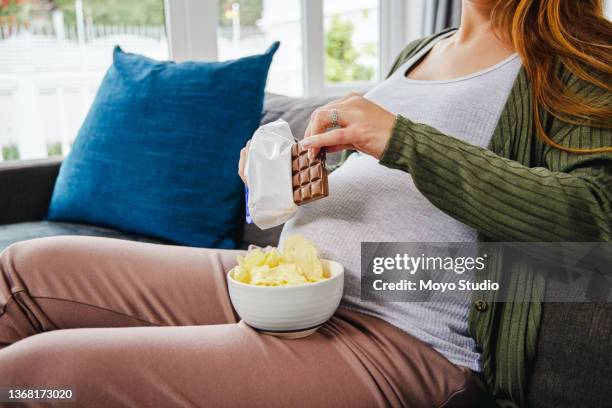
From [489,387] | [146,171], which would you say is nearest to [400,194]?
[489,387]

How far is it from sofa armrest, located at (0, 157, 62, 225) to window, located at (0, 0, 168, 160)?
713 millimetres

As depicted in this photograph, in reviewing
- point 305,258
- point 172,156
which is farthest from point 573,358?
point 172,156

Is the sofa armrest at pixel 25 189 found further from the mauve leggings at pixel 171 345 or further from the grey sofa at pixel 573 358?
the grey sofa at pixel 573 358

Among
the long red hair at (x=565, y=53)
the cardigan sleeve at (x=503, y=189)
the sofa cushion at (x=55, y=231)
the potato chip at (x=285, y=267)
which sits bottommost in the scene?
the sofa cushion at (x=55, y=231)

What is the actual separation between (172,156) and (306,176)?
0.77m

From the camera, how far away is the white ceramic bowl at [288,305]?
0.81 m

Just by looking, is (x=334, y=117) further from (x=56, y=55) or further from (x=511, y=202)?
(x=56, y=55)

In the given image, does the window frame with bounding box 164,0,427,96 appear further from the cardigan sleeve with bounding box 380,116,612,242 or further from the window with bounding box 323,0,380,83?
the cardigan sleeve with bounding box 380,116,612,242

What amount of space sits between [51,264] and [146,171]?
2.21 feet

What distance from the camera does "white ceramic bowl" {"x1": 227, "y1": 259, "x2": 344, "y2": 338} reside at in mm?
808

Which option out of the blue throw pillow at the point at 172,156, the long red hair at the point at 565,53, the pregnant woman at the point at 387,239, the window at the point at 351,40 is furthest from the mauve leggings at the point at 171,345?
the window at the point at 351,40

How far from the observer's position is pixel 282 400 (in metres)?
0.79

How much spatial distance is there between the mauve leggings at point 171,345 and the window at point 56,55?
1.67m

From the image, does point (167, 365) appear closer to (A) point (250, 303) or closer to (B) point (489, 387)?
(A) point (250, 303)
